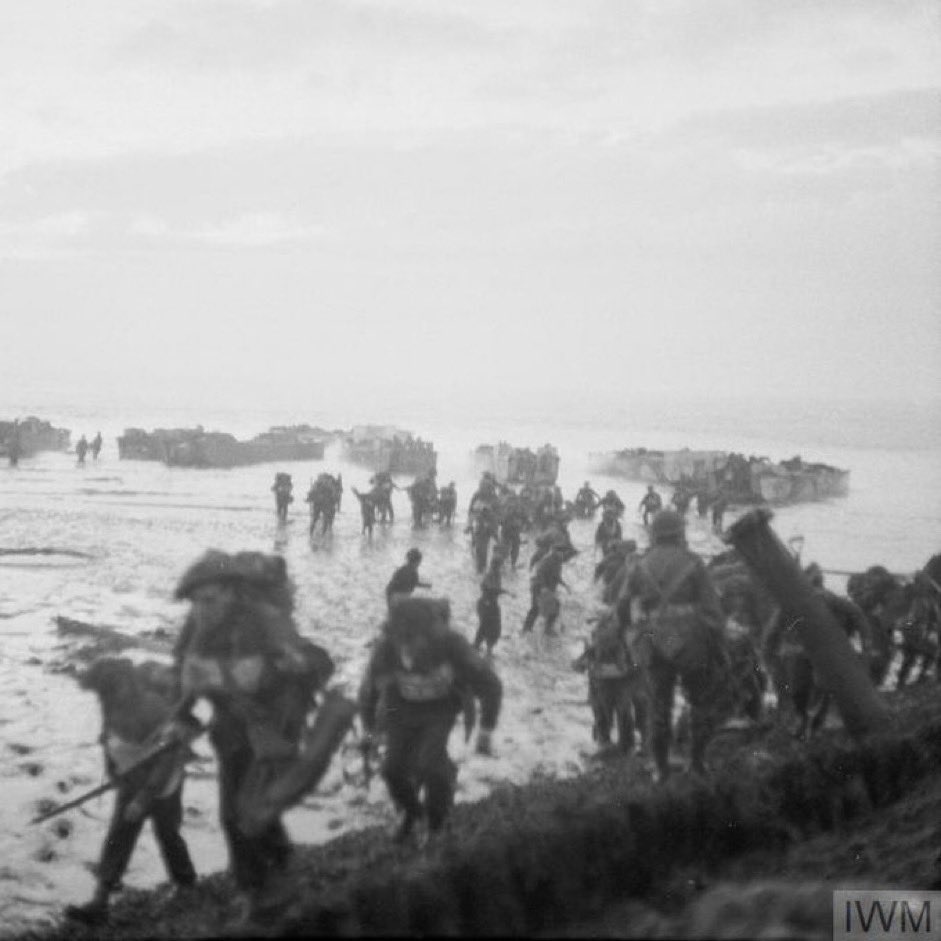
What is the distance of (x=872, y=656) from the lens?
8.86m

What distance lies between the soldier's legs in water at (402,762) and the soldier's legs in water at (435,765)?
0.05 metres

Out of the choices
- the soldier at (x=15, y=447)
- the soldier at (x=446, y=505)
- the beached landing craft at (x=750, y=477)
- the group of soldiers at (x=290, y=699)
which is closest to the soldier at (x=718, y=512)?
the beached landing craft at (x=750, y=477)

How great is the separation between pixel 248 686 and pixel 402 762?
3.93 ft

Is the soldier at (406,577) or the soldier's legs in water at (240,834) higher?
the soldier at (406,577)

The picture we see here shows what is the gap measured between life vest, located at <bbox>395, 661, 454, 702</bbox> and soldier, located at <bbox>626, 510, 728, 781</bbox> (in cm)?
176

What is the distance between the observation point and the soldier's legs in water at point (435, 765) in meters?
5.49

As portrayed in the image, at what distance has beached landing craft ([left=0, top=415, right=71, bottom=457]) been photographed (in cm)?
4906

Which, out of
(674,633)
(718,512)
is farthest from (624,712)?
(718,512)

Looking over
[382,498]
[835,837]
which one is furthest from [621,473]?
[835,837]

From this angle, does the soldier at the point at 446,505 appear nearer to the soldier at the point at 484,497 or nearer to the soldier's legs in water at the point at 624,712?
the soldier at the point at 484,497

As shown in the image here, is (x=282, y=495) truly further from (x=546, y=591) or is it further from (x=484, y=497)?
(x=546, y=591)

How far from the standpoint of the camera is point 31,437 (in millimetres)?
53438

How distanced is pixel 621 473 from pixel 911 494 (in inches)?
577

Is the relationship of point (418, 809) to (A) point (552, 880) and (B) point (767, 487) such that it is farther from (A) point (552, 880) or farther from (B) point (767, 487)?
(B) point (767, 487)
